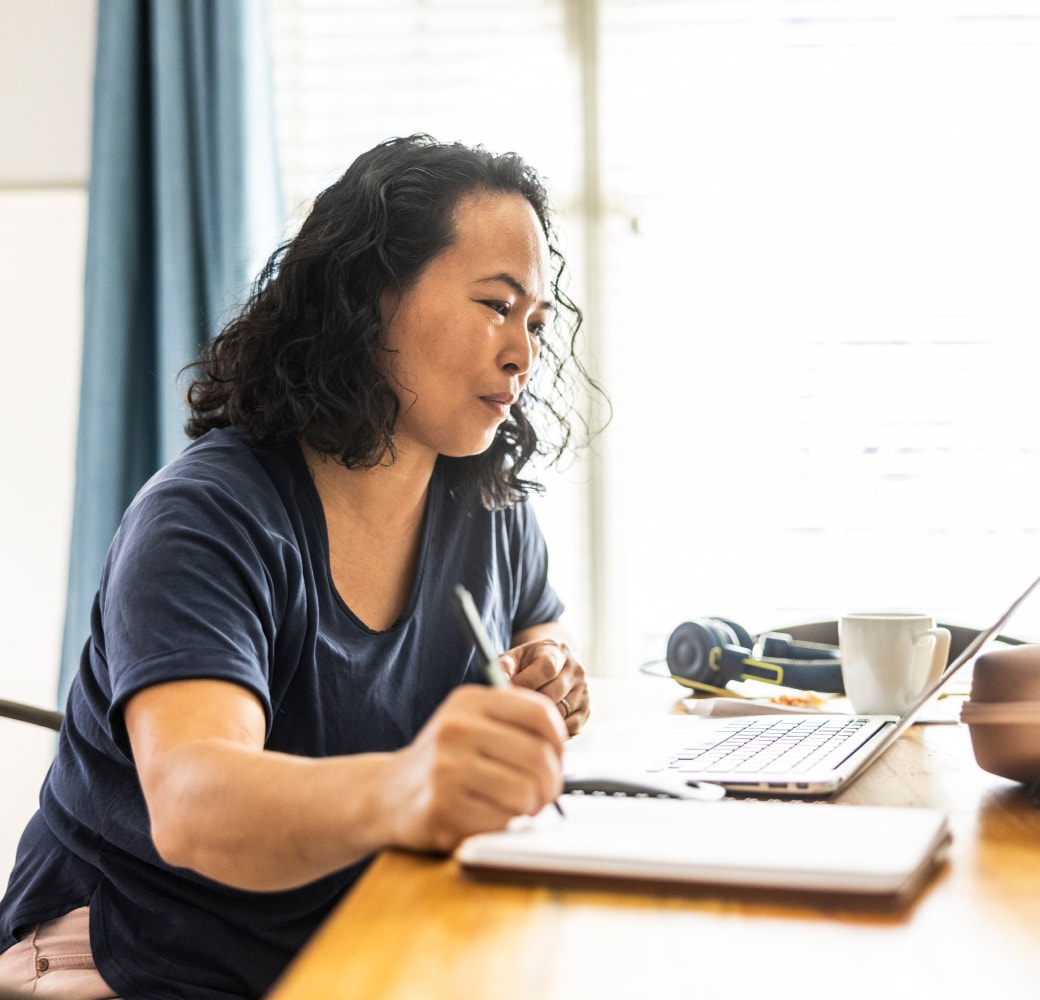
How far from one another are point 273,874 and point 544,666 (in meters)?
0.56

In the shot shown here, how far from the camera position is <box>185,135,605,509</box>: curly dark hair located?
1217mm

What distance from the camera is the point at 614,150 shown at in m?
2.53

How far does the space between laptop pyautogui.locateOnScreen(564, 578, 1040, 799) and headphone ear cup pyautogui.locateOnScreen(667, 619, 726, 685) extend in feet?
0.62

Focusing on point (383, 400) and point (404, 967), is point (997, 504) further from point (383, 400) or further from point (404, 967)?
point (404, 967)

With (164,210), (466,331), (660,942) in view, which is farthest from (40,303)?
(660,942)

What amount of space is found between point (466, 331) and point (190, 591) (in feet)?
1.56

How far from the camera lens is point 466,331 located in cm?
125

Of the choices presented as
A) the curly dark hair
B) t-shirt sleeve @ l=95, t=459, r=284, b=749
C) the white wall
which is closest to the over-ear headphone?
the curly dark hair

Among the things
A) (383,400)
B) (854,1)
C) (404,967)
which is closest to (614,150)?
(854,1)

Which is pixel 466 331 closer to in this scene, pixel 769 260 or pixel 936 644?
pixel 936 644

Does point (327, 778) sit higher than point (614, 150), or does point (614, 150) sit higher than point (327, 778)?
point (614, 150)

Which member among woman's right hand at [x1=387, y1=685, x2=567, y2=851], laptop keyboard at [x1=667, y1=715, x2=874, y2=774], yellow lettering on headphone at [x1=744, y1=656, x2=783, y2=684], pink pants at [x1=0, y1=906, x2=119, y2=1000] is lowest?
pink pants at [x1=0, y1=906, x2=119, y2=1000]

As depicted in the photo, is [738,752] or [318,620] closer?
[738,752]

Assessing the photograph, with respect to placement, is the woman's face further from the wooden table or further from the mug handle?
the wooden table
